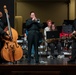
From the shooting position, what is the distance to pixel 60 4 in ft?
→ 66.1

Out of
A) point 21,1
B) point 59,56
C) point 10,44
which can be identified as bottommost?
point 59,56

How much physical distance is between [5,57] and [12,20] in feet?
11.4
